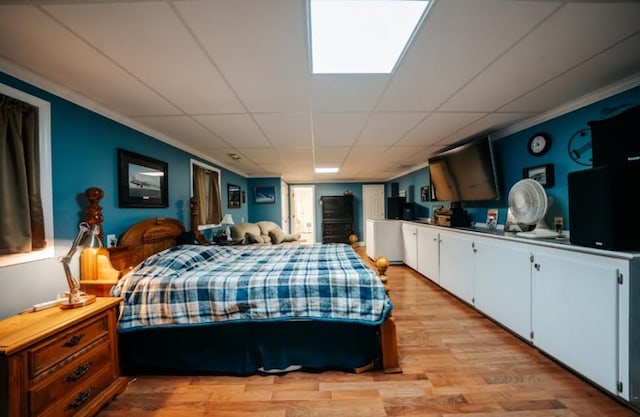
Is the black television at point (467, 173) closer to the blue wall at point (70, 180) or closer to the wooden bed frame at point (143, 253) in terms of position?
the wooden bed frame at point (143, 253)

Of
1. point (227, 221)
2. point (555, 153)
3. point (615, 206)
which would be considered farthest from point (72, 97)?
point (555, 153)

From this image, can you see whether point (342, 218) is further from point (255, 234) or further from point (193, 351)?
point (193, 351)

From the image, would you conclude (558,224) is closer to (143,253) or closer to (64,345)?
(64,345)

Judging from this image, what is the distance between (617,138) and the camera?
5.95 feet

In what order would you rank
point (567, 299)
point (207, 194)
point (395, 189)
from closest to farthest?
point (567, 299)
point (207, 194)
point (395, 189)

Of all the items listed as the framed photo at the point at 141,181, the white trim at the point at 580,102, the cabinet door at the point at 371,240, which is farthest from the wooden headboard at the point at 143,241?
the white trim at the point at 580,102

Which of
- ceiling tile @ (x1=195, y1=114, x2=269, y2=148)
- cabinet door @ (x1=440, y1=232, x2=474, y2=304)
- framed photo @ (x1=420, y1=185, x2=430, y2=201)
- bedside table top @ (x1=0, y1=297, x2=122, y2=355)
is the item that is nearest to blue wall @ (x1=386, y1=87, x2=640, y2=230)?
cabinet door @ (x1=440, y1=232, x2=474, y2=304)

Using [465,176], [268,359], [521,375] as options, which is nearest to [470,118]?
[465,176]

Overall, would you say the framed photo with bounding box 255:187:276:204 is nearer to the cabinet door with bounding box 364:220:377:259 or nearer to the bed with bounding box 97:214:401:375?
the cabinet door with bounding box 364:220:377:259

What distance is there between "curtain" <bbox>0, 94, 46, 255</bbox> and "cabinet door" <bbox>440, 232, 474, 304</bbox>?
4.05 meters

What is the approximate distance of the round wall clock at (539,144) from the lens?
2.53 meters

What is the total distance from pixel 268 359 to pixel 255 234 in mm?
3307

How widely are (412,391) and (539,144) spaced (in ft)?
9.33

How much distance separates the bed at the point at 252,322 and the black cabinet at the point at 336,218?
5.75 m
